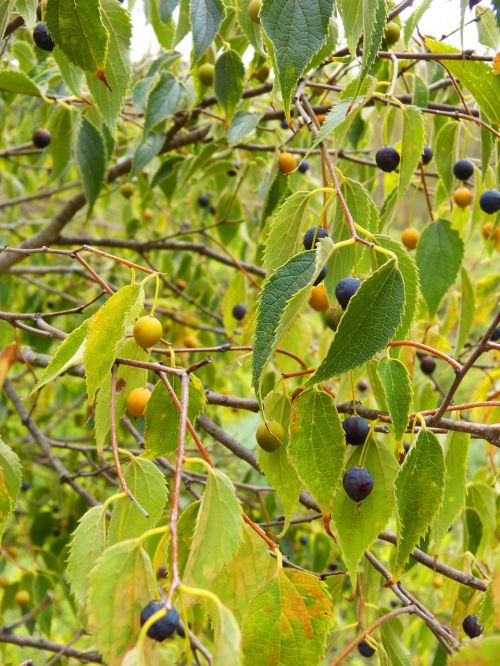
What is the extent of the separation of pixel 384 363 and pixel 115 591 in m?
0.52

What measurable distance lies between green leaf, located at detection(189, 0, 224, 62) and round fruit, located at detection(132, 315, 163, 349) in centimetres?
66

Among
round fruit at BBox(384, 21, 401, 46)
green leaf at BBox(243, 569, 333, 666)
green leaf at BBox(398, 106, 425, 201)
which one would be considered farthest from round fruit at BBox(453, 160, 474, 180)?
green leaf at BBox(243, 569, 333, 666)

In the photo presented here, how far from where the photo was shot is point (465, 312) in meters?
1.75

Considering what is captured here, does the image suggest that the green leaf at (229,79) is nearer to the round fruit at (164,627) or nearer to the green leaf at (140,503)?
the green leaf at (140,503)

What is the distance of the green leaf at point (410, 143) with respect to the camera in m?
1.24

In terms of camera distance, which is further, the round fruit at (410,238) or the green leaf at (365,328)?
the round fruit at (410,238)

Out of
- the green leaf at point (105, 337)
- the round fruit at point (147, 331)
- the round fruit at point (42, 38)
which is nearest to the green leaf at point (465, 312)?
the round fruit at point (147, 331)

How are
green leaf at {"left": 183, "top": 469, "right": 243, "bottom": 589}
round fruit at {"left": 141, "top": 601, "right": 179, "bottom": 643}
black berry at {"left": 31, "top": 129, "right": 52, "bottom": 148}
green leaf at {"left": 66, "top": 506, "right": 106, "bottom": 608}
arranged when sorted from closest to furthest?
round fruit at {"left": 141, "top": 601, "right": 179, "bottom": 643} → green leaf at {"left": 183, "top": 469, "right": 243, "bottom": 589} → green leaf at {"left": 66, "top": 506, "right": 106, "bottom": 608} → black berry at {"left": 31, "top": 129, "right": 52, "bottom": 148}

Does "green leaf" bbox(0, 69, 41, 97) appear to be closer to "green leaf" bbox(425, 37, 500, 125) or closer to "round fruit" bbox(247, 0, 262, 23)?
"round fruit" bbox(247, 0, 262, 23)

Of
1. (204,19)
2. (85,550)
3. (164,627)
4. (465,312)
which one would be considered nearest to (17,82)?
(204,19)

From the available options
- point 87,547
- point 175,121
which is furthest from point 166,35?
point 87,547

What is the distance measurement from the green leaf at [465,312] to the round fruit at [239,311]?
3.24 feet

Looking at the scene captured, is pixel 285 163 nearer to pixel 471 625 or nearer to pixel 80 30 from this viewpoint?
pixel 80 30

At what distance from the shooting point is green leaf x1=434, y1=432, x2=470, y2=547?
1.27 metres
